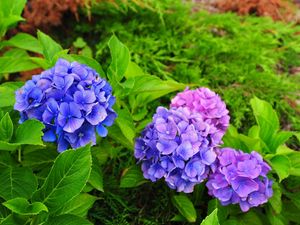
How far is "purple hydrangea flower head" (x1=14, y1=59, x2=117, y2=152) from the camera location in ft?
6.02

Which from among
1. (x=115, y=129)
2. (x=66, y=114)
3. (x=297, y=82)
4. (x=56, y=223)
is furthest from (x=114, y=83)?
(x=297, y=82)

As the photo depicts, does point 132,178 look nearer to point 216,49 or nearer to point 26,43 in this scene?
point 26,43

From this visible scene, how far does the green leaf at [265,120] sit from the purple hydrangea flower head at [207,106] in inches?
5.8

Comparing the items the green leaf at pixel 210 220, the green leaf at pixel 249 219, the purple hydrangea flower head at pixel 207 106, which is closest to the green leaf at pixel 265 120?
the purple hydrangea flower head at pixel 207 106

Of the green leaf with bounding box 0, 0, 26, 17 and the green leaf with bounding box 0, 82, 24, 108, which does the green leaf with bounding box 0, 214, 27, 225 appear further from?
the green leaf with bounding box 0, 0, 26, 17

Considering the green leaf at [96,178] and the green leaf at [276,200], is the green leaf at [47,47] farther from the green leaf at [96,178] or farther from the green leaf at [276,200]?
the green leaf at [276,200]

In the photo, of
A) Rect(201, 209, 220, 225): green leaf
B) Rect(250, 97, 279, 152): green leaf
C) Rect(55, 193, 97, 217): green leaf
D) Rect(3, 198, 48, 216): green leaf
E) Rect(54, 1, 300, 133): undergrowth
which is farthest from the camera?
Rect(54, 1, 300, 133): undergrowth

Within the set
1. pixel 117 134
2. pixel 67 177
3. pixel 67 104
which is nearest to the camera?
pixel 67 177

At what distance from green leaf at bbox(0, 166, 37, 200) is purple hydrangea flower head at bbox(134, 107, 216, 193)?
17.4 inches

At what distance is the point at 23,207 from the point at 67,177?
173mm

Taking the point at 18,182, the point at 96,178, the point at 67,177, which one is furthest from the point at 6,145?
the point at 96,178

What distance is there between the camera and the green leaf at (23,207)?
1685 millimetres

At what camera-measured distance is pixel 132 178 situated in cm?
223

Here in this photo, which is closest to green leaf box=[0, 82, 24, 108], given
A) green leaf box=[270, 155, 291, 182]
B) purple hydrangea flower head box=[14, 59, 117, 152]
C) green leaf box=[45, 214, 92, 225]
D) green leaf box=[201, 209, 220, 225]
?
purple hydrangea flower head box=[14, 59, 117, 152]
